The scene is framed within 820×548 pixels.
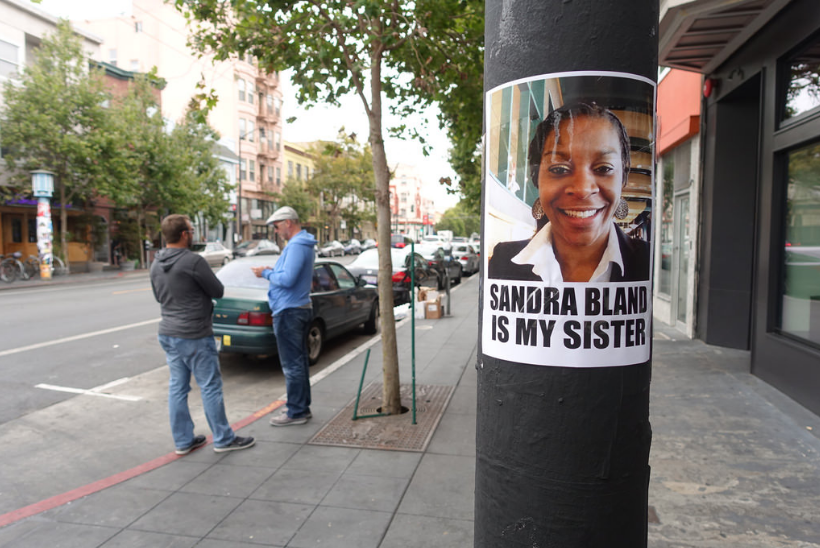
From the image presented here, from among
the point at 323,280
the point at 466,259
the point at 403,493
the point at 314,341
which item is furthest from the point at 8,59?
the point at 403,493

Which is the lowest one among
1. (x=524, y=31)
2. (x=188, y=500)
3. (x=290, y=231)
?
(x=188, y=500)

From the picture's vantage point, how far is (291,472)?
4.36 metres

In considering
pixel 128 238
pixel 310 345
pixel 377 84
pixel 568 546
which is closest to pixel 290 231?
pixel 377 84

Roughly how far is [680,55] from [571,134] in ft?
25.7

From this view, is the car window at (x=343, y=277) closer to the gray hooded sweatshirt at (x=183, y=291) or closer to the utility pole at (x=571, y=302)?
the gray hooded sweatshirt at (x=183, y=291)

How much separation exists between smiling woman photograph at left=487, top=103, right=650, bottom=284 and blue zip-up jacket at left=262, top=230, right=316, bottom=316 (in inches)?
155

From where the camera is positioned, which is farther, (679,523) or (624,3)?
(679,523)

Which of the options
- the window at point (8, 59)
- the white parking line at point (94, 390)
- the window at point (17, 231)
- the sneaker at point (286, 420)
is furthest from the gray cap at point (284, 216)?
the window at point (17, 231)

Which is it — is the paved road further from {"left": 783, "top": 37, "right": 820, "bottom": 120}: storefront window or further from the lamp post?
the lamp post

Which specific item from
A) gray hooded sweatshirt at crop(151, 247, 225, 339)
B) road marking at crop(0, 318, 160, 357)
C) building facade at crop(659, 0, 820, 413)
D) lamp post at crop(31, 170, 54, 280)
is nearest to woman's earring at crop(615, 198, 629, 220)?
gray hooded sweatshirt at crop(151, 247, 225, 339)

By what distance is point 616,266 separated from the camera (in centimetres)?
164

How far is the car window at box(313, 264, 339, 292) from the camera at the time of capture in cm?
875

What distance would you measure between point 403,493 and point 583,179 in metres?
2.99

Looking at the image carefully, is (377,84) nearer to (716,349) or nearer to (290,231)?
(290,231)
